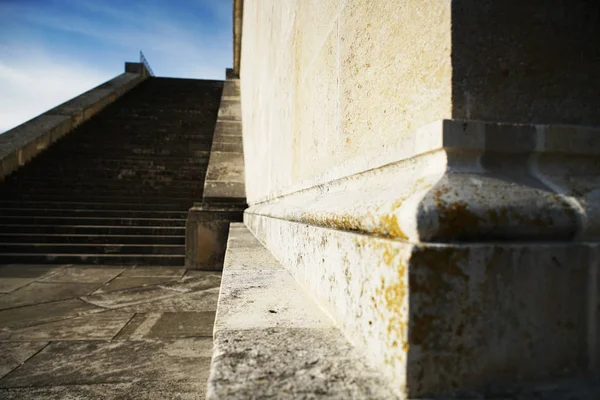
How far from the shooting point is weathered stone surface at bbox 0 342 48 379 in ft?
7.00

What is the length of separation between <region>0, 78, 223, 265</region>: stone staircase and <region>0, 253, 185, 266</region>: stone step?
0.02 metres

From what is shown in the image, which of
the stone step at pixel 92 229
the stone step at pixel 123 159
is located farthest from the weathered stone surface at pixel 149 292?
the stone step at pixel 123 159

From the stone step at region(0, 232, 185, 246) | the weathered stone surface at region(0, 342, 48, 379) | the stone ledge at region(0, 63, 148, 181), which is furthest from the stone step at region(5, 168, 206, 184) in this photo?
the weathered stone surface at region(0, 342, 48, 379)

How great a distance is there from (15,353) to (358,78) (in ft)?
8.53

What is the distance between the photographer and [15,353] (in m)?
2.32

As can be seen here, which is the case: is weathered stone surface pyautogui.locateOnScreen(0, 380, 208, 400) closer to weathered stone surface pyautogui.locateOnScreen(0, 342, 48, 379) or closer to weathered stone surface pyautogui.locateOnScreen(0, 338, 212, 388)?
weathered stone surface pyautogui.locateOnScreen(0, 338, 212, 388)

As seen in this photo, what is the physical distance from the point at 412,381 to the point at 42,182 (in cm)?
960

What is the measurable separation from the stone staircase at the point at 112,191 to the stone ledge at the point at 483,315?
5699 mm

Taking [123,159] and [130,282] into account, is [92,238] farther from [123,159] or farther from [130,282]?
A: [123,159]

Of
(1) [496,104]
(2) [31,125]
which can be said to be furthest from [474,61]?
(2) [31,125]

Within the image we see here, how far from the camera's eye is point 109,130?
11.2 meters

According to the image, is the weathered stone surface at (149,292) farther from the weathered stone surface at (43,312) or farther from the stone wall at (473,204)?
the stone wall at (473,204)

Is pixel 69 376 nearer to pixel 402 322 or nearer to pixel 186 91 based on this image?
pixel 402 322

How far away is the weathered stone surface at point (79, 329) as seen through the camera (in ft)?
8.58
